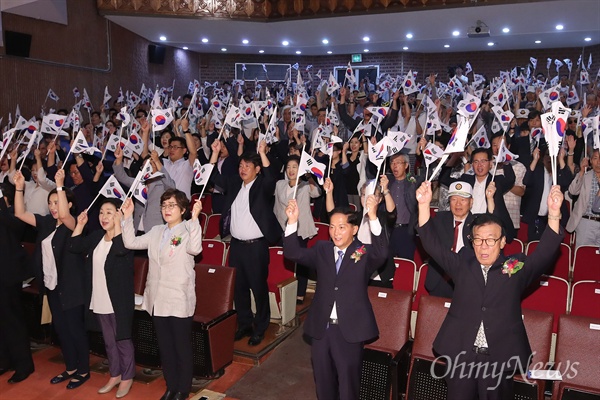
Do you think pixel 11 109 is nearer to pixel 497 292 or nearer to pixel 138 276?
pixel 138 276

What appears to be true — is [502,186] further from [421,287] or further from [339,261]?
[339,261]

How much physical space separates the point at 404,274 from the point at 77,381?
2.90 m

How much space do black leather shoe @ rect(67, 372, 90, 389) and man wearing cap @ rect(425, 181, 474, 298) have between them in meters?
2.94

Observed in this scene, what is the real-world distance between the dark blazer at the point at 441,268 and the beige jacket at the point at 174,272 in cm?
176

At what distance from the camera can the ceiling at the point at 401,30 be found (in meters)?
11.3

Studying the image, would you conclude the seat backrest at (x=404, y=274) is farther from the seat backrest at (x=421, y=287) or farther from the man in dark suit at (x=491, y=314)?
the man in dark suit at (x=491, y=314)

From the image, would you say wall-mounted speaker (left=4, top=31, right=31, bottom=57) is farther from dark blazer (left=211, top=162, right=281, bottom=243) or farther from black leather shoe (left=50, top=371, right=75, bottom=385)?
black leather shoe (left=50, top=371, right=75, bottom=385)

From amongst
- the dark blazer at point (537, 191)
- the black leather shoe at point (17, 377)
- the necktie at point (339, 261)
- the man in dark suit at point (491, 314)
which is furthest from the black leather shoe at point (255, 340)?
the dark blazer at point (537, 191)

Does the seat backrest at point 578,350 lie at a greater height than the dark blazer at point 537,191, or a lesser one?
lesser

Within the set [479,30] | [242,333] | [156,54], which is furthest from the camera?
[156,54]

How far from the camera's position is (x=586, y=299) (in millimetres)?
4102

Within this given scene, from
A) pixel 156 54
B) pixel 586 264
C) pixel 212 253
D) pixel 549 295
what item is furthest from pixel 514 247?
pixel 156 54

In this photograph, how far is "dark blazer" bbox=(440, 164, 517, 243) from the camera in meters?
4.64

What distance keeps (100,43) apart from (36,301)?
9924 mm
